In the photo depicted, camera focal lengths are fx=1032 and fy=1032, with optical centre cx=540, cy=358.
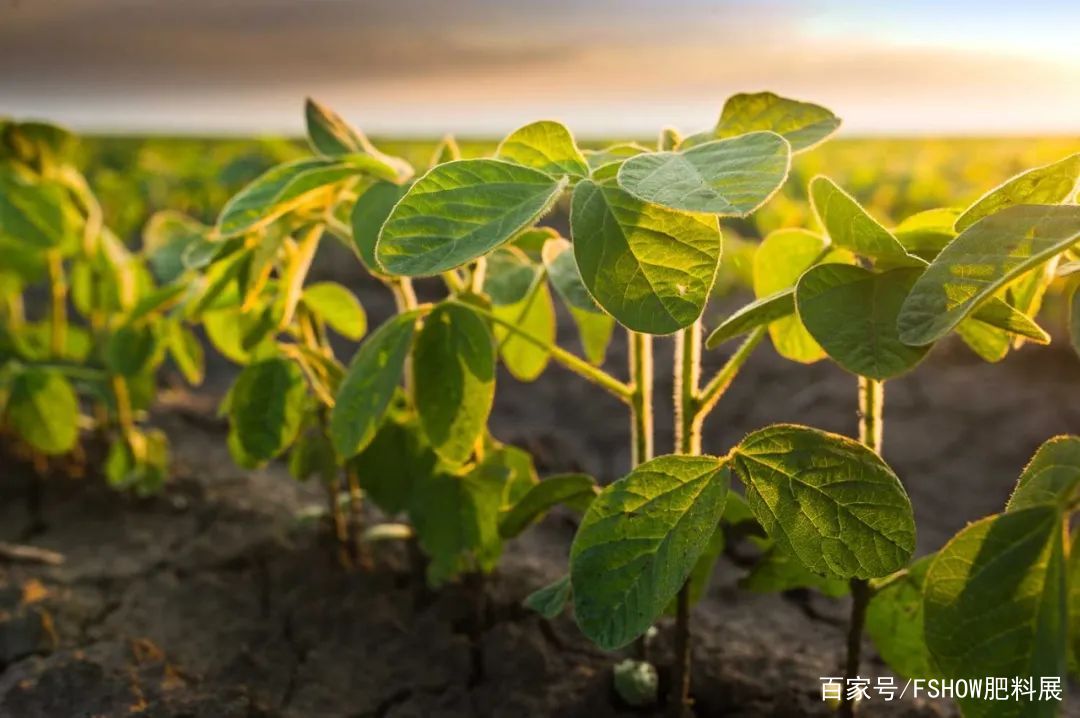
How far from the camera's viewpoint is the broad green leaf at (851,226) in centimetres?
126

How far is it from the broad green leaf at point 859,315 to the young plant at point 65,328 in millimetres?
1637

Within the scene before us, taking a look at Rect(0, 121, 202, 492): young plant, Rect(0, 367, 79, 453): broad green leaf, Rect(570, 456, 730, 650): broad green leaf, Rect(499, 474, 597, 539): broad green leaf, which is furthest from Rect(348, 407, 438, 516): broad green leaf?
Rect(0, 367, 79, 453): broad green leaf

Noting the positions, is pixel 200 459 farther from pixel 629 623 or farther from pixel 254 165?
pixel 629 623

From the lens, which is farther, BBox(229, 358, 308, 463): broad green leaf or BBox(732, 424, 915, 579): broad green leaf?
BBox(229, 358, 308, 463): broad green leaf

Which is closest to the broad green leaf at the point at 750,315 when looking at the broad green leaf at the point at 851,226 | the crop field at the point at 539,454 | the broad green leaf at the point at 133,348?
the crop field at the point at 539,454

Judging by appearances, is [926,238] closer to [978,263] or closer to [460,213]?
[978,263]

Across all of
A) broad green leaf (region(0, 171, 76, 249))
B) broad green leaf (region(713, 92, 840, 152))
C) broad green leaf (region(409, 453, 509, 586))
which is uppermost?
broad green leaf (region(0, 171, 76, 249))

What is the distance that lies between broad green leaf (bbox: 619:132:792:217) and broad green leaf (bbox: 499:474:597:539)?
633 millimetres

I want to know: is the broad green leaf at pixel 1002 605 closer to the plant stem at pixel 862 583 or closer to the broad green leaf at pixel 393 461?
the plant stem at pixel 862 583

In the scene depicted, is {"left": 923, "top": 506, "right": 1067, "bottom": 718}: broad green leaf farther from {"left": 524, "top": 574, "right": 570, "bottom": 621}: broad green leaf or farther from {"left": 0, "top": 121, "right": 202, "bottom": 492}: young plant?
{"left": 0, "top": 121, "right": 202, "bottom": 492}: young plant

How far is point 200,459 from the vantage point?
3.30 m

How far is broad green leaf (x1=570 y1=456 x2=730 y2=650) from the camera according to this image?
4.10 ft

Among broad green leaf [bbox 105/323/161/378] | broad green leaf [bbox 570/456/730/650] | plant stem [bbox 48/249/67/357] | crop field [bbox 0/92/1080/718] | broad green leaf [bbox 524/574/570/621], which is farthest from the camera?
plant stem [bbox 48/249/67/357]

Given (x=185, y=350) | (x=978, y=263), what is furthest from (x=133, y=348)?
(x=978, y=263)
